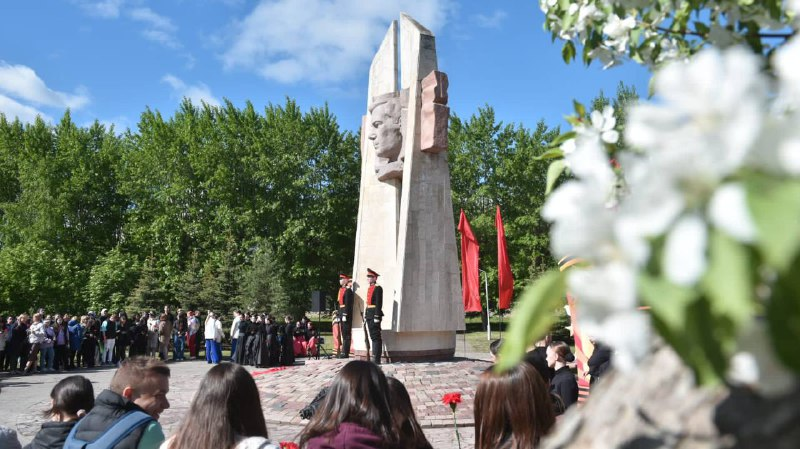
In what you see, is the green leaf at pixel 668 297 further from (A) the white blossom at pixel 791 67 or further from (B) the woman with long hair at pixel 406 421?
(B) the woman with long hair at pixel 406 421

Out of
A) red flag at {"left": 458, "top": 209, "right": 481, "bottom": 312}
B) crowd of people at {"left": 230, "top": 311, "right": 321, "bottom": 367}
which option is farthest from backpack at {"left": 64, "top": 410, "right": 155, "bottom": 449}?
crowd of people at {"left": 230, "top": 311, "right": 321, "bottom": 367}

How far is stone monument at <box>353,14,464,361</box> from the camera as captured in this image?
1391 centimetres

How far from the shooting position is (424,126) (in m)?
14.2

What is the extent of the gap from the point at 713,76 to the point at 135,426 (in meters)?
3.34

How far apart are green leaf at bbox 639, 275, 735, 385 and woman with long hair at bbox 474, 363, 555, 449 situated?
255 cm

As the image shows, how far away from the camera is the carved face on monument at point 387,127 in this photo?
15203 mm

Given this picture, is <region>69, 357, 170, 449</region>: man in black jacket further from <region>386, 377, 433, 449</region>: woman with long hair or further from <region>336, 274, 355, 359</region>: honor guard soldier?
<region>336, 274, 355, 359</region>: honor guard soldier

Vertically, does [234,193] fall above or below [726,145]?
above

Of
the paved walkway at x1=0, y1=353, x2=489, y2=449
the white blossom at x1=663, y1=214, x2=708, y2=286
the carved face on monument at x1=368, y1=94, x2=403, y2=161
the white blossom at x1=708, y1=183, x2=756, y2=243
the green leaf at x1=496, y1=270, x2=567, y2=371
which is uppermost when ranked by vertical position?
the carved face on monument at x1=368, y1=94, x2=403, y2=161

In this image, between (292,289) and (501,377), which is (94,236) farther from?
(501,377)

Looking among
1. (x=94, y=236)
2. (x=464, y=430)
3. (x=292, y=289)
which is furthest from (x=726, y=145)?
(x=94, y=236)

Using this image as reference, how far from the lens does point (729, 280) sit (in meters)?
0.54

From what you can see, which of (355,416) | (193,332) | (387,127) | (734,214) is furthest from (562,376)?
(193,332)

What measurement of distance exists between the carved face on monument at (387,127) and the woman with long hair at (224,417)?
12420 millimetres
